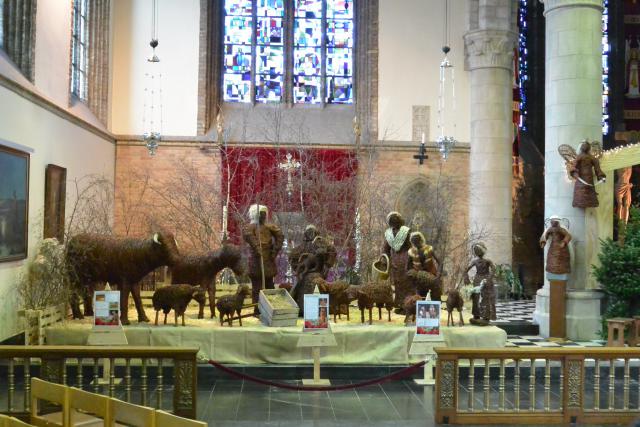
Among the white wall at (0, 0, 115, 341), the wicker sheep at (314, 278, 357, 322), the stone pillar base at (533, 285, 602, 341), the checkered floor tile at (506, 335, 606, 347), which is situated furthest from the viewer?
the stone pillar base at (533, 285, 602, 341)

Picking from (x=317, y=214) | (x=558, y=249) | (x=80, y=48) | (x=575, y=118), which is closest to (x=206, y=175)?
(x=317, y=214)

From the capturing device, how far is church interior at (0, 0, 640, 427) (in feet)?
25.8

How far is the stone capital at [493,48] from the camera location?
1947cm

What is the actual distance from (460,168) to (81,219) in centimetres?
1091

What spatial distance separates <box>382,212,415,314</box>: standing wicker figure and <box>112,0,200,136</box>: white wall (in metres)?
11.0

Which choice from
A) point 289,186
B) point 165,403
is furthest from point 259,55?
point 165,403

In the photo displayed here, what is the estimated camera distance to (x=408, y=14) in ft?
69.1

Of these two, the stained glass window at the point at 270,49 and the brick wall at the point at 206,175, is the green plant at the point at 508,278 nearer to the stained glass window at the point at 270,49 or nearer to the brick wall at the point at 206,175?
the brick wall at the point at 206,175

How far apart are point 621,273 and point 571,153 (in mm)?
2094

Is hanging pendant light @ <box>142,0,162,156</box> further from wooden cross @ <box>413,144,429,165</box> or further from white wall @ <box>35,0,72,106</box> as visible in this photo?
wooden cross @ <box>413,144,429,165</box>

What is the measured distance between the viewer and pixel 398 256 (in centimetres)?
1045

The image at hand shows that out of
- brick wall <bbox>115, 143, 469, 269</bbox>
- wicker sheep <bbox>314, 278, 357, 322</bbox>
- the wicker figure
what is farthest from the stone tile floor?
brick wall <bbox>115, 143, 469, 269</bbox>

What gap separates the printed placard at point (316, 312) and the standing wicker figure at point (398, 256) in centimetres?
214

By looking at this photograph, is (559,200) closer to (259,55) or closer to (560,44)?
(560,44)
